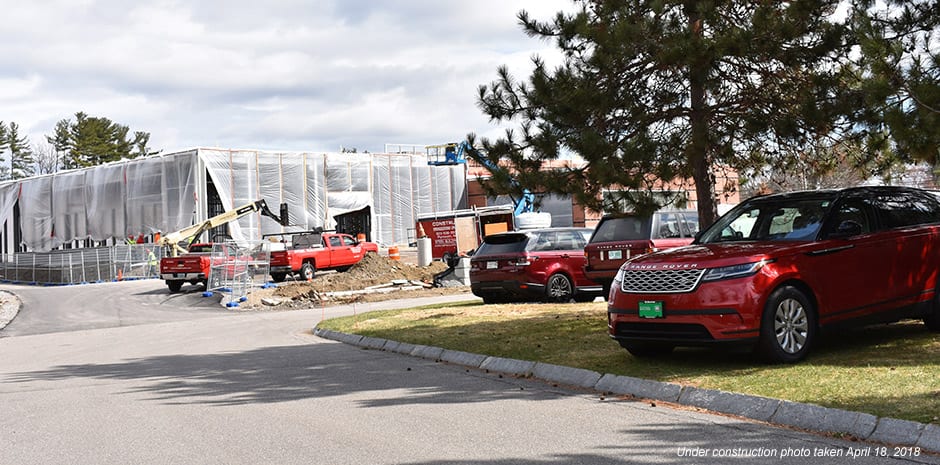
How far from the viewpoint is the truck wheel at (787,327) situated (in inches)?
321

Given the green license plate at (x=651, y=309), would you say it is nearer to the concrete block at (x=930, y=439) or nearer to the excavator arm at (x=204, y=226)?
the concrete block at (x=930, y=439)

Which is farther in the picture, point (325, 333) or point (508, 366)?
point (325, 333)

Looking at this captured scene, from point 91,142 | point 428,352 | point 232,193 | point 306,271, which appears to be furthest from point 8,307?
point 91,142

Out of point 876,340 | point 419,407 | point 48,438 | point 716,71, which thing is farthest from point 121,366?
point 876,340

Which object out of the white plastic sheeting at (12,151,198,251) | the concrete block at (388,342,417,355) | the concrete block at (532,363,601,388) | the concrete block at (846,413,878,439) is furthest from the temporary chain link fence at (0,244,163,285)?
the concrete block at (846,413,878,439)

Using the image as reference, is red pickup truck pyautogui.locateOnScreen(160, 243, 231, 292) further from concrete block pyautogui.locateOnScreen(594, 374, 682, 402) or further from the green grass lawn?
concrete block pyautogui.locateOnScreen(594, 374, 682, 402)

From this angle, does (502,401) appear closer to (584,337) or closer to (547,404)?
(547,404)

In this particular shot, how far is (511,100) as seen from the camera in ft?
39.0

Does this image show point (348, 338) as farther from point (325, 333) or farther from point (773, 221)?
point (773, 221)

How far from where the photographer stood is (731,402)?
7.11 meters

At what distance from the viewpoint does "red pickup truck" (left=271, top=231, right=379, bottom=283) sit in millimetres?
32781

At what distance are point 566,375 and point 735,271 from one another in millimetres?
2090

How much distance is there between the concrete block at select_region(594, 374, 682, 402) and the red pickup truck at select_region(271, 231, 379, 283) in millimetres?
25486

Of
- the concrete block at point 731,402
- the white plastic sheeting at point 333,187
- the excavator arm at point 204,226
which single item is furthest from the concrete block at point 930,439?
the white plastic sheeting at point 333,187
